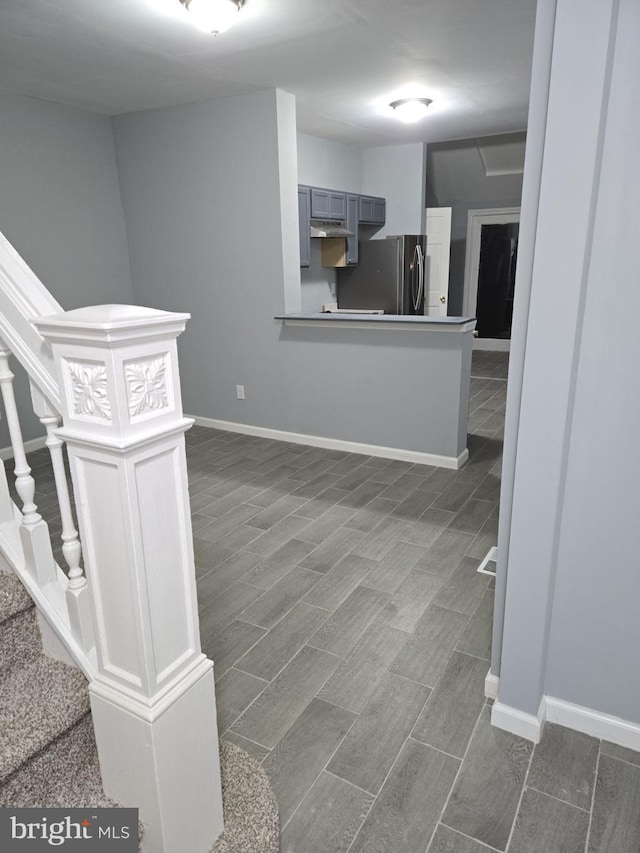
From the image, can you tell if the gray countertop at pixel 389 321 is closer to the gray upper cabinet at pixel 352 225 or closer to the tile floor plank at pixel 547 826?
→ the gray upper cabinet at pixel 352 225

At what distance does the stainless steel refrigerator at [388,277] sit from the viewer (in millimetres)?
5934

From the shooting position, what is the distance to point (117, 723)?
3.90 ft

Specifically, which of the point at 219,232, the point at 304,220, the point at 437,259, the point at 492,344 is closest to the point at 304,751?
the point at 219,232

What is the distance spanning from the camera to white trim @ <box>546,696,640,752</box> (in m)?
1.72

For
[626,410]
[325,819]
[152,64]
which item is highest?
[152,64]

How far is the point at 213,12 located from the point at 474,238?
6408mm

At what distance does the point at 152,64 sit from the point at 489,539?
3.37 meters

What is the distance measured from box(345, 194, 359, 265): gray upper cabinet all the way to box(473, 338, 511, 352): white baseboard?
3338 mm

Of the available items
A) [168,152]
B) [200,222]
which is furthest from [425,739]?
[168,152]

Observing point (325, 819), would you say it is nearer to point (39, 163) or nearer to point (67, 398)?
point (67, 398)

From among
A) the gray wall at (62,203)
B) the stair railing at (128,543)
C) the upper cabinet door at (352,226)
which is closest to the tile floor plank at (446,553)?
the stair railing at (128,543)

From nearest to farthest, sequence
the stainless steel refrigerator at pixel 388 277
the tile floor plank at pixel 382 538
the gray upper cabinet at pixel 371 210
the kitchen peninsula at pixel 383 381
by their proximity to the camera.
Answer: the tile floor plank at pixel 382 538, the kitchen peninsula at pixel 383 381, the stainless steel refrigerator at pixel 388 277, the gray upper cabinet at pixel 371 210

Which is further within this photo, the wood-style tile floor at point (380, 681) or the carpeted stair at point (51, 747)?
the wood-style tile floor at point (380, 681)

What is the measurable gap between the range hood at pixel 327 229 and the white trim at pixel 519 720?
4.36 meters
